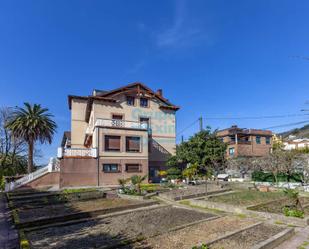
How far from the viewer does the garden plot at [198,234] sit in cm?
694

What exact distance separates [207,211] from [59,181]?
16.4 metres

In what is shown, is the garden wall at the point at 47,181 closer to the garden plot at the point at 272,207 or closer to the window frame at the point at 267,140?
the garden plot at the point at 272,207

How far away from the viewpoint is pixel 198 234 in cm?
797

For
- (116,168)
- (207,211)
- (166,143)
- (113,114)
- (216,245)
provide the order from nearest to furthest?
(216,245) < (207,211) < (116,168) < (113,114) < (166,143)

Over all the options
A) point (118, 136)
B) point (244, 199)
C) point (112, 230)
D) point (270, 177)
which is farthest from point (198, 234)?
point (270, 177)

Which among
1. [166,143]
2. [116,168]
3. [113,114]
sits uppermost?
[113,114]

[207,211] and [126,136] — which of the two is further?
[126,136]

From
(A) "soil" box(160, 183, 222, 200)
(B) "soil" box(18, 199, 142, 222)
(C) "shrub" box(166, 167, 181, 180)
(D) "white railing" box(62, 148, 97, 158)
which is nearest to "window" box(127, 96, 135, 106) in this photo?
(D) "white railing" box(62, 148, 97, 158)

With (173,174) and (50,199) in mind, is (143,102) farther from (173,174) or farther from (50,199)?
(50,199)

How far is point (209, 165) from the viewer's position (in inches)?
1157

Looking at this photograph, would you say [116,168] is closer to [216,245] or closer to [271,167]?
[271,167]

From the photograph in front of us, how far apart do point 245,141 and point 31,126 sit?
34618 millimetres

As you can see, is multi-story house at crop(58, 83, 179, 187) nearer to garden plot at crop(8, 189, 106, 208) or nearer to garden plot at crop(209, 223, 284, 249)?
garden plot at crop(8, 189, 106, 208)

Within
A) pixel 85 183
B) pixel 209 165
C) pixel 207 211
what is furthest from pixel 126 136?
pixel 207 211
